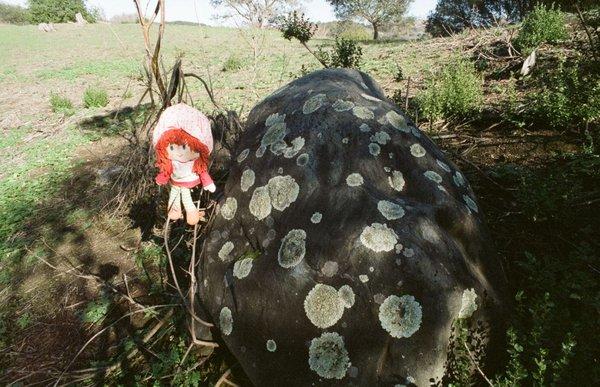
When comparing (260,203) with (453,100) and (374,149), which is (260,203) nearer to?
(374,149)

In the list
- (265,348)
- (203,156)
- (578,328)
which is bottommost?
(265,348)

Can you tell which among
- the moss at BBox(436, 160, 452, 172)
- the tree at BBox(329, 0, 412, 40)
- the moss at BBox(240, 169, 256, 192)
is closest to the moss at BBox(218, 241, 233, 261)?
the moss at BBox(240, 169, 256, 192)

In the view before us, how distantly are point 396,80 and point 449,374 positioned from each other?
696 cm

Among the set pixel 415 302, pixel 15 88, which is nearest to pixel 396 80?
pixel 415 302

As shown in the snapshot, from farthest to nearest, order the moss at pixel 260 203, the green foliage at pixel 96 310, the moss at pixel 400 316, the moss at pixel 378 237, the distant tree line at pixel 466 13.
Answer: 1. the distant tree line at pixel 466 13
2. the green foliage at pixel 96 310
3. the moss at pixel 260 203
4. the moss at pixel 378 237
5. the moss at pixel 400 316

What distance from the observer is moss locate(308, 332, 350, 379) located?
1818 mm

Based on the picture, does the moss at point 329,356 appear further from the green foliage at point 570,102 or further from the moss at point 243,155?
the green foliage at point 570,102

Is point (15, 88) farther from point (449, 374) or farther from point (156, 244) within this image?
point (449, 374)

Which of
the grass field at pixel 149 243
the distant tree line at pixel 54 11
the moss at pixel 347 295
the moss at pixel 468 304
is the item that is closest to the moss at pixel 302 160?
the moss at pixel 347 295

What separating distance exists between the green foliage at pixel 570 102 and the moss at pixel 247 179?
3613mm

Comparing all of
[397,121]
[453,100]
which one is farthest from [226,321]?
[453,100]

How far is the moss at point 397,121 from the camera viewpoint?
2.46 meters

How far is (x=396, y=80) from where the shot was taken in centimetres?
768

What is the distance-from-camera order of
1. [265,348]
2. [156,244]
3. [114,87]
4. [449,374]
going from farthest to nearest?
[114,87]
[156,244]
[265,348]
[449,374]
